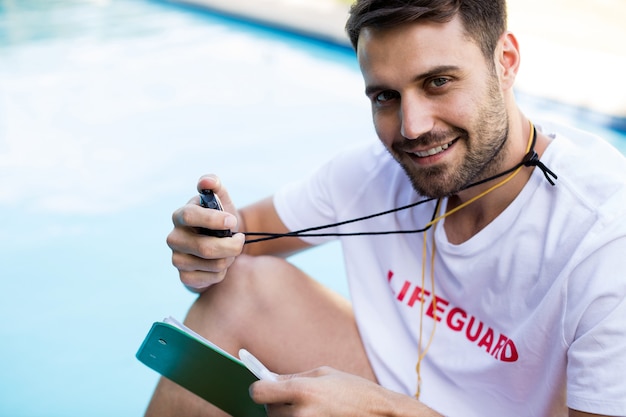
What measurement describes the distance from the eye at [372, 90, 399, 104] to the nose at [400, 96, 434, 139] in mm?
48

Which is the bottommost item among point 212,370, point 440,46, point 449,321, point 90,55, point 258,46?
point 212,370

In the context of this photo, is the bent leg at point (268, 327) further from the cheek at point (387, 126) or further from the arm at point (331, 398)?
the cheek at point (387, 126)

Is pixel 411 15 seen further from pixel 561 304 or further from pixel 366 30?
pixel 561 304

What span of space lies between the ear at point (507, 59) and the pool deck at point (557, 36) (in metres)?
2.88

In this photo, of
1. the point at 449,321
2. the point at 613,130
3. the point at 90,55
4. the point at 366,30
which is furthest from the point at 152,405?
the point at 90,55

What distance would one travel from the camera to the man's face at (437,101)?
1.25 metres

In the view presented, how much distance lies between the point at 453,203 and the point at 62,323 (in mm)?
1606

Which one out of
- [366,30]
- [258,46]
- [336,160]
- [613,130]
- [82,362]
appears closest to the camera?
[366,30]

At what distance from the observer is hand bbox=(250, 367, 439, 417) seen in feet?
3.71

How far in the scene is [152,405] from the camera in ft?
4.99

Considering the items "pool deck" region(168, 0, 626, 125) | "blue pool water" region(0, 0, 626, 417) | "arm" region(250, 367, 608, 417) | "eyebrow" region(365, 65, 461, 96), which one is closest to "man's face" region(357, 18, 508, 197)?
"eyebrow" region(365, 65, 461, 96)

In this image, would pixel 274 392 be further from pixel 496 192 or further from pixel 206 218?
pixel 496 192

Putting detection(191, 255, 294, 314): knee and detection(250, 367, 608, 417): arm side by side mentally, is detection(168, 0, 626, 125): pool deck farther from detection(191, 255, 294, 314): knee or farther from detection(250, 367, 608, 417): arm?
detection(250, 367, 608, 417): arm

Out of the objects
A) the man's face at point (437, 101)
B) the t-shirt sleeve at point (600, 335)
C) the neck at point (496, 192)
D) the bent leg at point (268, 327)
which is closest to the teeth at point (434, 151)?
the man's face at point (437, 101)
